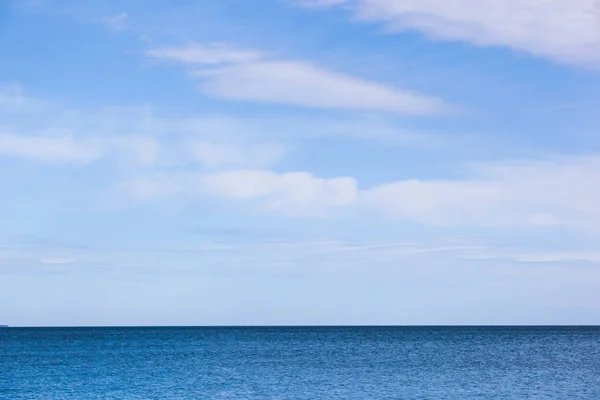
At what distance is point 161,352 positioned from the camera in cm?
10444

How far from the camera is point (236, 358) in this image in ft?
295

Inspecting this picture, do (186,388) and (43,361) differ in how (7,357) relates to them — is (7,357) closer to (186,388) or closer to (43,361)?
(43,361)

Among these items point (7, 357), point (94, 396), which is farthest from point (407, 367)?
point (7, 357)

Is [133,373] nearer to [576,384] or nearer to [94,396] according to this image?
[94,396]

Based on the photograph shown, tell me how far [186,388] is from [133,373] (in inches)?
516

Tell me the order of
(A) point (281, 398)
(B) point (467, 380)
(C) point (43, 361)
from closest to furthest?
(A) point (281, 398), (B) point (467, 380), (C) point (43, 361)

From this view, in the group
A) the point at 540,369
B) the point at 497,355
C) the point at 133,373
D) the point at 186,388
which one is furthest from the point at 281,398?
the point at 497,355

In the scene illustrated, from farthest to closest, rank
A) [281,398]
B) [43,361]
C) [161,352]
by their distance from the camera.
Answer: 1. [161,352]
2. [43,361]
3. [281,398]

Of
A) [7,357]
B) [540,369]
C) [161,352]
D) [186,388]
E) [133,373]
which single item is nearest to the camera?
[186,388]

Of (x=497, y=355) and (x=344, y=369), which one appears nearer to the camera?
(x=344, y=369)

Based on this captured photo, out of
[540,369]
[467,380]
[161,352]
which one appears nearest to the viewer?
[467,380]

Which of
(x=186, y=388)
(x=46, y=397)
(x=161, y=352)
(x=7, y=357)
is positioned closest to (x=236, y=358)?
(x=161, y=352)

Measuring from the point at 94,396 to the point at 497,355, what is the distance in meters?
56.6

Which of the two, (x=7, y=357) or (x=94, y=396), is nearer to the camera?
(x=94, y=396)
